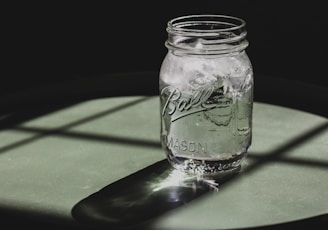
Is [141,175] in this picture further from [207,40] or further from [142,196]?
[207,40]

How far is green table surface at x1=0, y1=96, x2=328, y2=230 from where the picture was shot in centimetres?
84

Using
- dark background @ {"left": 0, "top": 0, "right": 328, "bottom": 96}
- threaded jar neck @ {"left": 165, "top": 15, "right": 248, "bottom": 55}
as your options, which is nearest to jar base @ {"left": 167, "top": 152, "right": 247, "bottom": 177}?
threaded jar neck @ {"left": 165, "top": 15, "right": 248, "bottom": 55}

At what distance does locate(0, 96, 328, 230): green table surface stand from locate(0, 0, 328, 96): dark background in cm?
57

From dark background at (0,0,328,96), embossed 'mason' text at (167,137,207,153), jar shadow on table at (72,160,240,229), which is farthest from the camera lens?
dark background at (0,0,328,96)

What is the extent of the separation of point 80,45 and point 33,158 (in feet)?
2.88

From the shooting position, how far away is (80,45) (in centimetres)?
188

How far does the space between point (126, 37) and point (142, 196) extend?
3.36 ft

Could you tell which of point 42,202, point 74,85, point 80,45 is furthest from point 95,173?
point 80,45

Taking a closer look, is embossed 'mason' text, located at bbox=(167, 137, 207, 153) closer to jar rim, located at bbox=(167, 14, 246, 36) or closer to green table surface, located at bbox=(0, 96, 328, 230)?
green table surface, located at bbox=(0, 96, 328, 230)

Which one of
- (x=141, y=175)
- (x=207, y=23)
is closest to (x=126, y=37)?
(x=207, y=23)

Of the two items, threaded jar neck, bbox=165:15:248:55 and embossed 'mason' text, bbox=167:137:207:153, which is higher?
threaded jar neck, bbox=165:15:248:55

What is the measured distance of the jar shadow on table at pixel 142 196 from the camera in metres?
0.83

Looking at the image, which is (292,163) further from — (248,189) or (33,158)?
(33,158)

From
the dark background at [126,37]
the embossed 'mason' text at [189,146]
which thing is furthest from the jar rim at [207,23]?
the dark background at [126,37]
